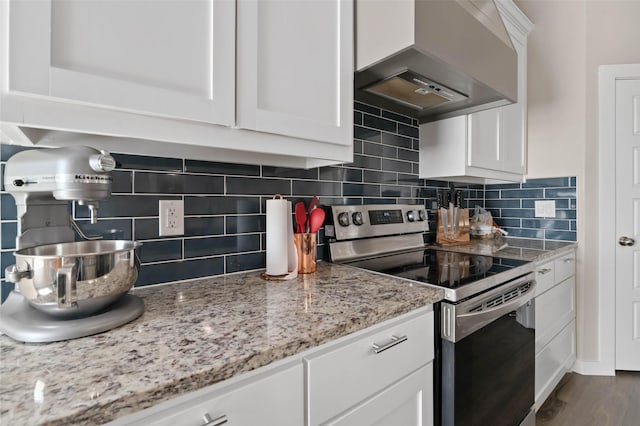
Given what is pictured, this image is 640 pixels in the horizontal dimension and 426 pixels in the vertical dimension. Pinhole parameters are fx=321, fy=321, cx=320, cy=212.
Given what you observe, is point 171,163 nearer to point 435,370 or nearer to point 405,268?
point 405,268

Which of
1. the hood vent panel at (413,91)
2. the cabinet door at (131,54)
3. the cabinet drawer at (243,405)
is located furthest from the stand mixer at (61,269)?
the hood vent panel at (413,91)

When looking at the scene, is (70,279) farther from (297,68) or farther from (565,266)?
(565,266)

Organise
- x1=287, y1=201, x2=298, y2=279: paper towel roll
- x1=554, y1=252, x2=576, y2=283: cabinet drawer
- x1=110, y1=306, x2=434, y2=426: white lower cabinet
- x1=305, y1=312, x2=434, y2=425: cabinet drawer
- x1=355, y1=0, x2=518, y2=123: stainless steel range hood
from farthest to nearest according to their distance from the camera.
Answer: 1. x1=554, y1=252, x2=576, y2=283: cabinet drawer
2. x1=287, y1=201, x2=298, y2=279: paper towel roll
3. x1=355, y1=0, x2=518, y2=123: stainless steel range hood
4. x1=305, y1=312, x2=434, y2=425: cabinet drawer
5. x1=110, y1=306, x2=434, y2=426: white lower cabinet

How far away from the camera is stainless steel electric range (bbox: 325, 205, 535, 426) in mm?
1046

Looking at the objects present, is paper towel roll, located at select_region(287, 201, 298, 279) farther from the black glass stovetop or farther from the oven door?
the oven door

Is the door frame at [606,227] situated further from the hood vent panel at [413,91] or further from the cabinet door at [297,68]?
the cabinet door at [297,68]

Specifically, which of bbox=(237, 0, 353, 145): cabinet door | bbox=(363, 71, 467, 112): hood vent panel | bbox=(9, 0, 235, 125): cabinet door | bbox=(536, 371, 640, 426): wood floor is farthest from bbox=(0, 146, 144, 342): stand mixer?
bbox=(536, 371, 640, 426): wood floor

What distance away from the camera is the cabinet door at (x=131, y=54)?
609 mm

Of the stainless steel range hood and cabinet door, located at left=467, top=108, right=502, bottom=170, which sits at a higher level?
the stainless steel range hood

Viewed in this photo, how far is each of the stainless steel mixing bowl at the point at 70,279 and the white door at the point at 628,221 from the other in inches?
118

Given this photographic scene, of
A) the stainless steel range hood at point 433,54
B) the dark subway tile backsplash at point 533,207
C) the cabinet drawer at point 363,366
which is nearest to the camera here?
the cabinet drawer at point 363,366

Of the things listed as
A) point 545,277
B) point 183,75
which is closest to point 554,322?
point 545,277

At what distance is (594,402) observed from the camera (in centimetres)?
196

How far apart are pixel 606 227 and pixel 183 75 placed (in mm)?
2836
